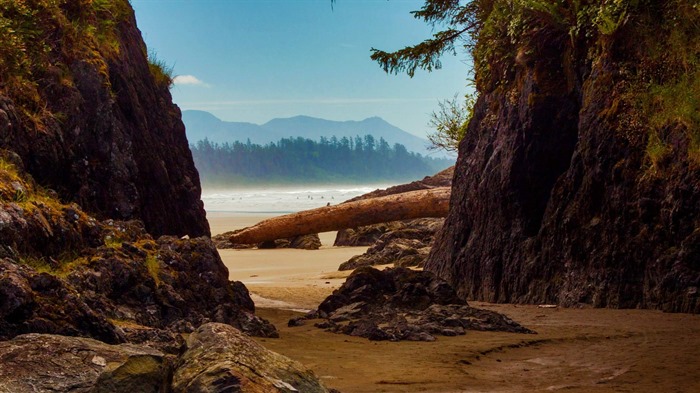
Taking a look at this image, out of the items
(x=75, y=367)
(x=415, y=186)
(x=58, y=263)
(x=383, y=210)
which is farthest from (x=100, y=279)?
(x=415, y=186)

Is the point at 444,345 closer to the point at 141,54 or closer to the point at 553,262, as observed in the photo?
the point at 553,262

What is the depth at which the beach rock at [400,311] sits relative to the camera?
8984 mm

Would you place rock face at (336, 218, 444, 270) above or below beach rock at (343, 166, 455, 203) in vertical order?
below

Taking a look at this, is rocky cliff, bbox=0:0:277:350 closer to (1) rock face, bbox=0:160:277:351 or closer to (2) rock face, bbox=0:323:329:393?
(1) rock face, bbox=0:160:277:351

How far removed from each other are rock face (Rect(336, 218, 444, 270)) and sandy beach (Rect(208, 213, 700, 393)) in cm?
737

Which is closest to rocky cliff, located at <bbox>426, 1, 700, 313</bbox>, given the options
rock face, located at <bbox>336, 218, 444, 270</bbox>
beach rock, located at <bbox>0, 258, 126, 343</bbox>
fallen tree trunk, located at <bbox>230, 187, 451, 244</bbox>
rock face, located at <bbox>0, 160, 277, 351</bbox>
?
rock face, located at <bbox>0, 160, 277, 351</bbox>

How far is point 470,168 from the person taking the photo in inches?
556

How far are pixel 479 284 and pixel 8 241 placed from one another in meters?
7.75

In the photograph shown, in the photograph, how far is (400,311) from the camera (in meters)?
10.1

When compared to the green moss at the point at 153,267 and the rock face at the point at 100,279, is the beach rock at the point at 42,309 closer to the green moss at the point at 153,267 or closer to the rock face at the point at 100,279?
the rock face at the point at 100,279

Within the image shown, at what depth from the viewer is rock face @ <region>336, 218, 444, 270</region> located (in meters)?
18.8

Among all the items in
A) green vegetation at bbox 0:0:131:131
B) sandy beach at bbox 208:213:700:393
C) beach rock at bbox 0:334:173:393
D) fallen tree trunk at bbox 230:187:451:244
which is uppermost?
green vegetation at bbox 0:0:131:131

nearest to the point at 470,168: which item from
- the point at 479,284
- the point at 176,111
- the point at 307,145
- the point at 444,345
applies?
the point at 479,284

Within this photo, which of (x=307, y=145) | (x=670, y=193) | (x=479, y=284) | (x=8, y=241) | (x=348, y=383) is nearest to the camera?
(x=348, y=383)
